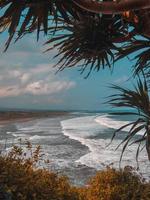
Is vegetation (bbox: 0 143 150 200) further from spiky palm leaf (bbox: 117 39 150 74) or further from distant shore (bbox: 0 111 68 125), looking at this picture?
distant shore (bbox: 0 111 68 125)

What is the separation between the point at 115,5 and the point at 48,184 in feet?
6.75

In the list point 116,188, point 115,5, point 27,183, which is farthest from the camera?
point 116,188

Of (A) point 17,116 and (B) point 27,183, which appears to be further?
(A) point 17,116

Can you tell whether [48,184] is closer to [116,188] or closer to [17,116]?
[116,188]

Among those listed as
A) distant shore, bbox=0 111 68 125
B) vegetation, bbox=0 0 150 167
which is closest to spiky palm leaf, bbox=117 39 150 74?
vegetation, bbox=0 0 150 167

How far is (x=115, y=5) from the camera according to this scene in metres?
3.35

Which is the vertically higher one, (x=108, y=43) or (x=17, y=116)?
(x=108, y=43)

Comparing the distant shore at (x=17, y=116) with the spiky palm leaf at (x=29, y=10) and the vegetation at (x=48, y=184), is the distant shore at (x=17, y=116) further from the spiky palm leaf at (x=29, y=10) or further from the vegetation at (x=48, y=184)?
the spiky palm leaf at (x=29, y=10)

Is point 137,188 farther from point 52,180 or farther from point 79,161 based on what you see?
point 79,161

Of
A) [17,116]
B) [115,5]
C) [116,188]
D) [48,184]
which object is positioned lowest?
[17,116]

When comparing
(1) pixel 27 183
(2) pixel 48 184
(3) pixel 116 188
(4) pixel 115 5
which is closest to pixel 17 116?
(3) pixel 116 188

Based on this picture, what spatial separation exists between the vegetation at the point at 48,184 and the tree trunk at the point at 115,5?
152 cm

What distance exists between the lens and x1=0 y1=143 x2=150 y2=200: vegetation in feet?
13.2

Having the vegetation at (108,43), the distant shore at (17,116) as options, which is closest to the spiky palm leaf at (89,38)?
the vegetation at (108,43)
